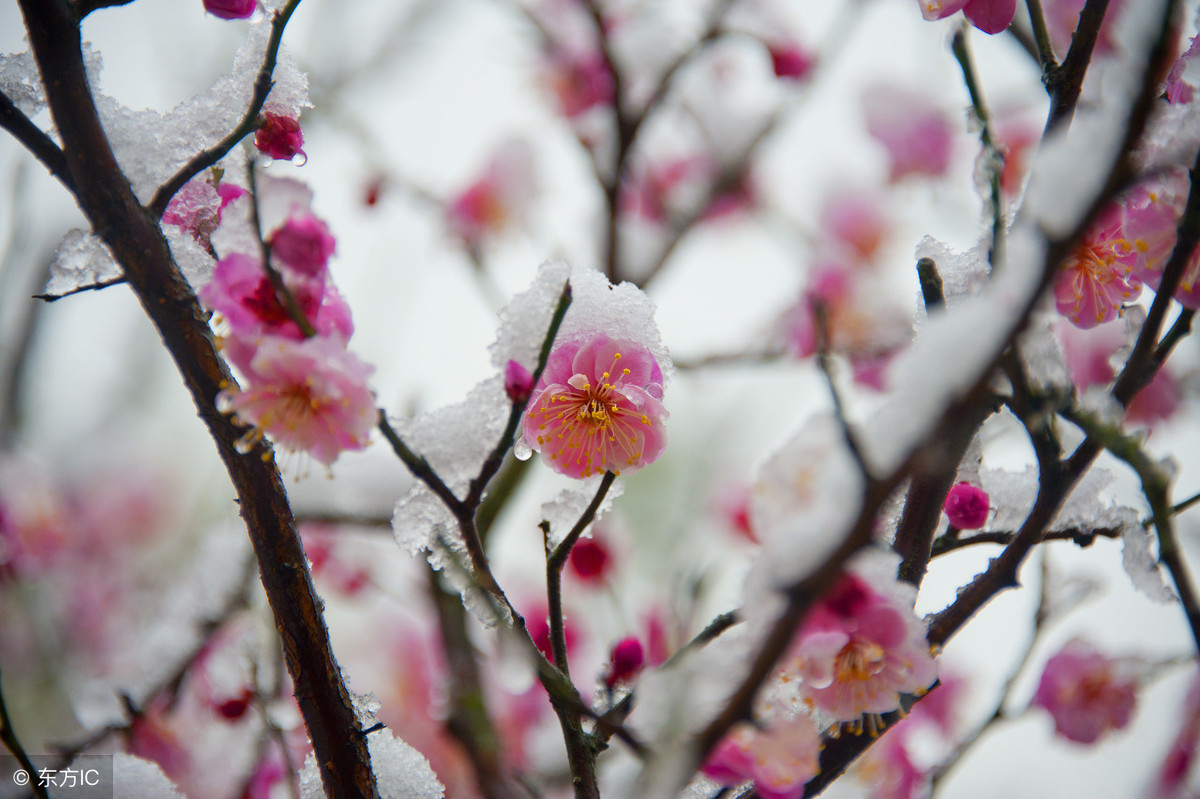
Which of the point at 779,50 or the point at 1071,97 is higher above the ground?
the point at 779,50

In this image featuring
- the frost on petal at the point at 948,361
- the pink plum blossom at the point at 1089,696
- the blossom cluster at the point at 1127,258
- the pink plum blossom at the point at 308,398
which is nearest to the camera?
the frost on petal at the point at 948,361

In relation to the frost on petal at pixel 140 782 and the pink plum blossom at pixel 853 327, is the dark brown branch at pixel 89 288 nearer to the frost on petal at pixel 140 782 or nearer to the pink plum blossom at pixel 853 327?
the frost on petal at pixel 140 782

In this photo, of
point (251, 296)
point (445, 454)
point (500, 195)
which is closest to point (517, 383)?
point (445, 454)

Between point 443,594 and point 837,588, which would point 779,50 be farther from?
point 837,588

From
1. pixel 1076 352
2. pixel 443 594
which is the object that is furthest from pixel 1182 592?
pixel 443 594

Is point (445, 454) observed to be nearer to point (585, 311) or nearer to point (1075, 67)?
point (585, 311)

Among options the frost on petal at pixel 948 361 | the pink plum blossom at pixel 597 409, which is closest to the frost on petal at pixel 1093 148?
the frost on petal at pixel 948 361

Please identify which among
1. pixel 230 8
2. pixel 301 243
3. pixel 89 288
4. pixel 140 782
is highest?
pixel 230 8
